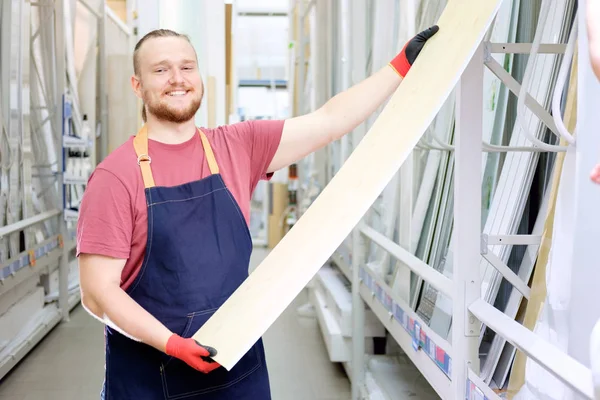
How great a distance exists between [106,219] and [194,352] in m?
0.45

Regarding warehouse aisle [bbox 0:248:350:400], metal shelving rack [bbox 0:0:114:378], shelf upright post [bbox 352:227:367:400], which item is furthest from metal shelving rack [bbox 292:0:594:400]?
metal shelving rack [bbox 0:0:114:378]

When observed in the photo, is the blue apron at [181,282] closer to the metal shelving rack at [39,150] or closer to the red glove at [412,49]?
the red glove at [412,49]

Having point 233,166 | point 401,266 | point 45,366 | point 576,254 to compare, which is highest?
point 233,166

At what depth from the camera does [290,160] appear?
81.3 inches

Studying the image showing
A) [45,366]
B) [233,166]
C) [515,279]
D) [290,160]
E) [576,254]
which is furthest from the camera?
[45,366]

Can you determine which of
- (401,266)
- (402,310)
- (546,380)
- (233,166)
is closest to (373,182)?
(546,380)

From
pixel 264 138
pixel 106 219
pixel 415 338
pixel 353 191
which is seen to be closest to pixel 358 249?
pixel 415 338

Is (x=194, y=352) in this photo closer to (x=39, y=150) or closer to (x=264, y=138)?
(x=264, y=138)

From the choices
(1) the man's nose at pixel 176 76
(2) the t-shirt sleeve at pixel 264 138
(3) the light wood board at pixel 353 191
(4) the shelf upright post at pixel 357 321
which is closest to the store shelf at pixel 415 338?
(4) the shelf upright post at pixel 357 321

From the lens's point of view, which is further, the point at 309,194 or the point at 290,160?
the point at 309,194

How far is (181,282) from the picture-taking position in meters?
1.71

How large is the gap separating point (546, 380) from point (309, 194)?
13.4 ft

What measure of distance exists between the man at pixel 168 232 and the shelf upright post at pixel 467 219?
20 centimetres

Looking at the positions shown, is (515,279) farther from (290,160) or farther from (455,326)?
(290,160)
